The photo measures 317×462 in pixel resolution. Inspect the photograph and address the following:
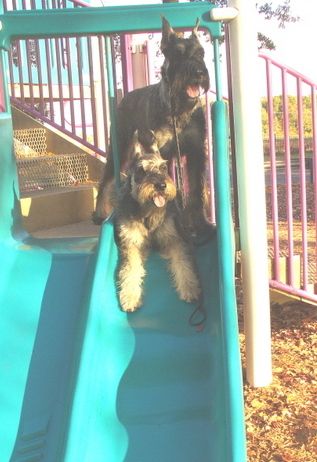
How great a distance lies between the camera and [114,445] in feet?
8.89

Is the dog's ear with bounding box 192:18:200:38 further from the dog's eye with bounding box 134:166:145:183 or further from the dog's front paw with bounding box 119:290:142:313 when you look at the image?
the dog's front paw with bounding box 119:290:142:313

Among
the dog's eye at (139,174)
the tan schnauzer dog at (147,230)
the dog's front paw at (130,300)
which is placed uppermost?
the dog's eye at (139,174)

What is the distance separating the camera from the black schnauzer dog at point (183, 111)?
3.90 meters

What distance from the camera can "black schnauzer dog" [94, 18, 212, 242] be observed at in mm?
3900

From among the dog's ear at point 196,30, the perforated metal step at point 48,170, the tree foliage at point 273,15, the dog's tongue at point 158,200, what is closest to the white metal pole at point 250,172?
the dog's ear at point 196,30

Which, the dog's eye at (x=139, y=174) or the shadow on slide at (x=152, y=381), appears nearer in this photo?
the shadow on slide at (x=152, y=381)

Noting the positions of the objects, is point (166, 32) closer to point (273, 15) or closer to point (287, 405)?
point (287, 405)

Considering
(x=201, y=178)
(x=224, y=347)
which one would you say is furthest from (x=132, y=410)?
(x=201, y=178)

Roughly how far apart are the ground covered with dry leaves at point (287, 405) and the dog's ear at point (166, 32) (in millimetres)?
2554

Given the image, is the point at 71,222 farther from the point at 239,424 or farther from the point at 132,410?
the point at 239,424

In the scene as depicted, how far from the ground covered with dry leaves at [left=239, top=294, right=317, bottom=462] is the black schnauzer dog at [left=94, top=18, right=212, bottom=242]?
137 cm

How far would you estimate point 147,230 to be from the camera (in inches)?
142

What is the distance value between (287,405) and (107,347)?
173 centimetres

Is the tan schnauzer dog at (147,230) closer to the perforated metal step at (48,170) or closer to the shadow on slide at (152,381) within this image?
the shadow on slide at (152,381)
